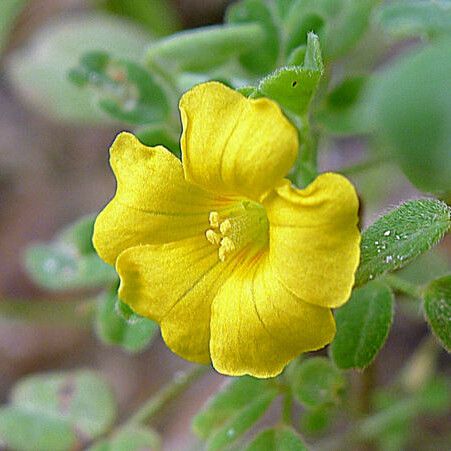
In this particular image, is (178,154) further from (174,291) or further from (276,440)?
(276,440)

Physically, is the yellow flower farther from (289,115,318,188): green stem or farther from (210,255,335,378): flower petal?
(289,115,318,188): green stem

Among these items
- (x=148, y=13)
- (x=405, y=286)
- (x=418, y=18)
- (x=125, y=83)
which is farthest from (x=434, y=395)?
(x=148, y=13)

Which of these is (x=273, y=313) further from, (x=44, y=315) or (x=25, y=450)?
(x=44, y=315)

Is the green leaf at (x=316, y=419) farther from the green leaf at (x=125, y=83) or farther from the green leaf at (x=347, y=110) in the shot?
the green leaf at (x=125, y=83)

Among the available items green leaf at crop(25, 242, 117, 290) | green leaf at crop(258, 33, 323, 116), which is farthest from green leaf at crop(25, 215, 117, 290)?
green leaf at crop(258, 33, 323, 116)

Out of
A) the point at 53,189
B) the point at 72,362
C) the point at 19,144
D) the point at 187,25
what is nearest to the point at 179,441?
the point at 72,362
